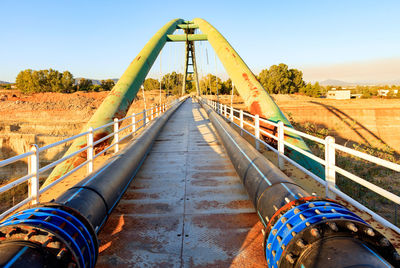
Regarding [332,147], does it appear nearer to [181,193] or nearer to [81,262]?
[181,193]

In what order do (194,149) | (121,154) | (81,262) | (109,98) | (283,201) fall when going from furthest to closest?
(109,98), (194,149), (121,154), (283,201), (81,262)

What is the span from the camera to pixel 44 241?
186 centimetres

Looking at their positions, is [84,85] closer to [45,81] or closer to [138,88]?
[45,81]

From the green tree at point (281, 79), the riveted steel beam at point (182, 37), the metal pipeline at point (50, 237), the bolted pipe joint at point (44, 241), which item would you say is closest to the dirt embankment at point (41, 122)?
the riveted steel beam at point (182, 37)

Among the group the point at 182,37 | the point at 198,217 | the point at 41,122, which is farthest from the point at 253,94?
the point at 41,122

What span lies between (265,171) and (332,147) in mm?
1012

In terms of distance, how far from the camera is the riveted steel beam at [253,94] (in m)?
7.14

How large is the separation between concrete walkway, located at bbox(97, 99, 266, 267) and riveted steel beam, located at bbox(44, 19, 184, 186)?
3.10 metres

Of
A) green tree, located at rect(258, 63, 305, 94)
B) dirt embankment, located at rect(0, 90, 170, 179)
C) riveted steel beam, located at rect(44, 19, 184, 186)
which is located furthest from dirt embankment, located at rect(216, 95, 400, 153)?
green tree, located at rect(258, 63, 305, 94)

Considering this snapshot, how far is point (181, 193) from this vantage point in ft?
16.0

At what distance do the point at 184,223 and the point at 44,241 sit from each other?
2180 millimetres

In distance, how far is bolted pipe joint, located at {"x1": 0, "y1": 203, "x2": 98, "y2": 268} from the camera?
5.75 ft

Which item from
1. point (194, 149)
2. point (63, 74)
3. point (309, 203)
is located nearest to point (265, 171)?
point (309, 203)

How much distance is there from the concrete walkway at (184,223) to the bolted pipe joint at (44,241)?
3.20 ft
